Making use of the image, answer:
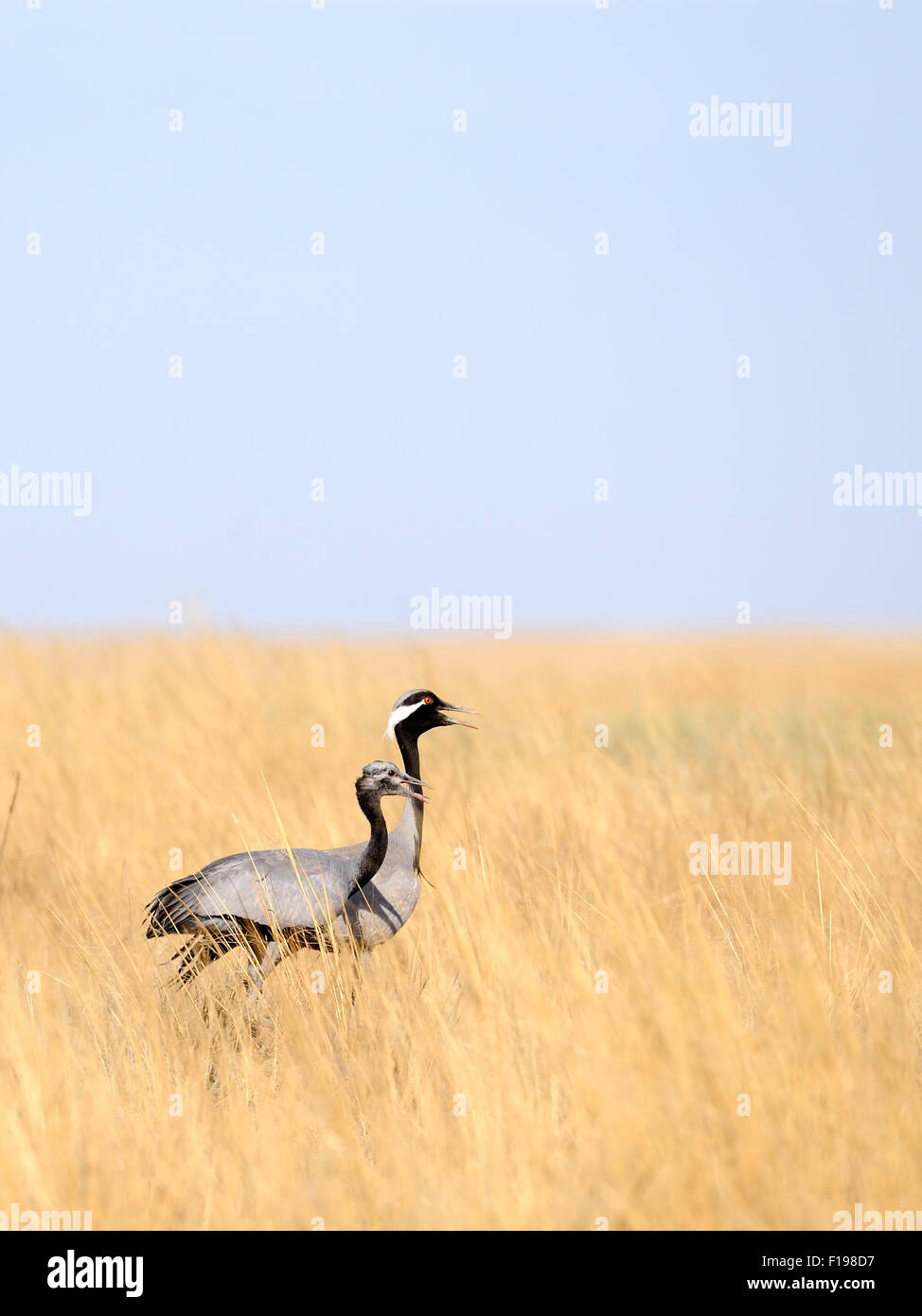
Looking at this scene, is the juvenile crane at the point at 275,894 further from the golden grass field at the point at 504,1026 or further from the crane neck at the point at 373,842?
the golden grass field at the point at 504,1026

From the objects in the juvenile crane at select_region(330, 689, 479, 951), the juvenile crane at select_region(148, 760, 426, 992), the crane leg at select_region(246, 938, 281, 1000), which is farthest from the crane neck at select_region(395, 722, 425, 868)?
the crane leg at select_region(246, 938, 281, 1000)

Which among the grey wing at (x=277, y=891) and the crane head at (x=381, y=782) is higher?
the crane head at (x=381, y=782)

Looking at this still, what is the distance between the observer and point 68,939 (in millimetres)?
5891

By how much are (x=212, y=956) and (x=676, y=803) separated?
3.16 metres

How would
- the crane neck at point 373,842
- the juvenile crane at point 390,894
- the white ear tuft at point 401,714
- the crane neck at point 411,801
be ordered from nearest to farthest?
1. the crane neck at point 373,842
2. the juvenile crane at point 390,894
3. the crane neck at point 411,801
4. the white ear tuft at point 401,714

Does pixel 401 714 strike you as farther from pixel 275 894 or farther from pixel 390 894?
pixel 275 894

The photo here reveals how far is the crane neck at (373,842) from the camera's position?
4668 millimetres

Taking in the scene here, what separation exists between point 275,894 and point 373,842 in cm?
46

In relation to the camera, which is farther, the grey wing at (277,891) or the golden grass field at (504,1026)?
the grey wing at (277,891)

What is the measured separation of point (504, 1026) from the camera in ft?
13.4

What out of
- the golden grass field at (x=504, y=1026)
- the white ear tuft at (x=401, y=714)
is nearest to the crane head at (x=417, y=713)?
the white ear tuft at (x=401, y=714)

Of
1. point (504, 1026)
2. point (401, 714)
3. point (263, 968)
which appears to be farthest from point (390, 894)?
point (504, 1026)

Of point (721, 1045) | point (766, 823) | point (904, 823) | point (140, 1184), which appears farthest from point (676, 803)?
point (140, 1184)
